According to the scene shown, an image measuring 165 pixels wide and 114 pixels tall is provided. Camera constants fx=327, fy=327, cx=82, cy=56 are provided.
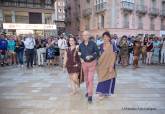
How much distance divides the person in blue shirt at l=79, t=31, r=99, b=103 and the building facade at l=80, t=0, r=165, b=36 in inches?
1087

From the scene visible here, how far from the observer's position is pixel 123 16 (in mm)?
35938

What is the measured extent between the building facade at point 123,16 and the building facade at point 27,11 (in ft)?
20.1

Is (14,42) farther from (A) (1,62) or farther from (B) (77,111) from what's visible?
(B) (77,111)

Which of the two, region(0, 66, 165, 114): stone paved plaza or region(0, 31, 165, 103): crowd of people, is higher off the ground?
region(0, 31, 165, 103): crowd of people

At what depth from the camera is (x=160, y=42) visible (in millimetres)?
17156

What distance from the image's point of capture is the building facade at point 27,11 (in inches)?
1180

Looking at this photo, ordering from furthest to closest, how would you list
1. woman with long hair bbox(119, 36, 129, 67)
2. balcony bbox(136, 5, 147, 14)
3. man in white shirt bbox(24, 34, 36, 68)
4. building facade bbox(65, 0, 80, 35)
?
Result: building facade bbox(65, 0, 80, 35), balcony bbox(136, 5, 147, 14), woman with long hair bbox(119, 36, 129, 67), man in white shirt bbox(24, 34, 36, 68)

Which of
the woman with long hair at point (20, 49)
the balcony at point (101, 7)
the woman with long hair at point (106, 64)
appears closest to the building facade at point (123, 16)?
the balcony at point (101, 7)

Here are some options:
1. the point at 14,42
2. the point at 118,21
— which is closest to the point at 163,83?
the point at 14,42

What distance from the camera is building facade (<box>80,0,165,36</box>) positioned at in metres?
35.3

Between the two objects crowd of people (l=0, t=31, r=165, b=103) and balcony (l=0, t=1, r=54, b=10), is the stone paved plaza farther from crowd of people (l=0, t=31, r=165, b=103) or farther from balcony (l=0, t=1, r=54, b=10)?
balcony (l=0, t=1, r=54, b=10)

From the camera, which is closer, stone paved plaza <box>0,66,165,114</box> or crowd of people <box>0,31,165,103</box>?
stone paved plaza <box>0,66,165,114</box>

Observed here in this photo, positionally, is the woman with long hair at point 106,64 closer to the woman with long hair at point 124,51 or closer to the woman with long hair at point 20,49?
the woman with long hair at point 124,51

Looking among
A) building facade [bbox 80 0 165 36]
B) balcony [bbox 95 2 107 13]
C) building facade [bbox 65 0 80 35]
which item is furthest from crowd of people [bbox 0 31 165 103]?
building facade [bbox 65 0 80 35]
